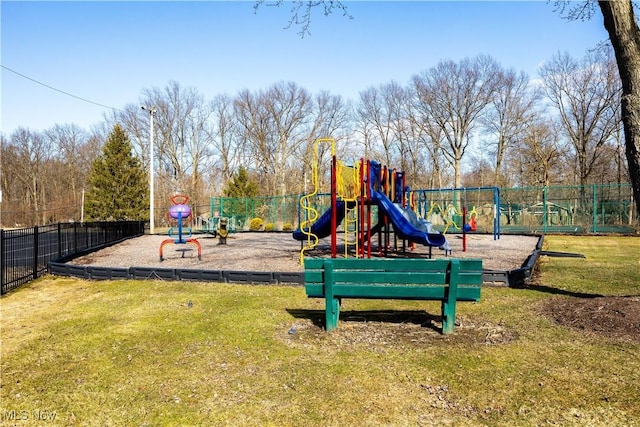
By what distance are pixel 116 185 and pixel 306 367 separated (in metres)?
35.2

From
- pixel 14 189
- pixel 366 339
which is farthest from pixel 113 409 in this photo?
pixel 14 189

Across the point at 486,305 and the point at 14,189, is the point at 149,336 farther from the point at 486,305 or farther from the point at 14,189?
the point at 14,189

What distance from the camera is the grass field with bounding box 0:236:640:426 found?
3.23 m

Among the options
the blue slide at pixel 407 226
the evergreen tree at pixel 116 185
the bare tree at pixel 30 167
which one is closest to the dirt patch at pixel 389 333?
the blue slide at pixel 407 226

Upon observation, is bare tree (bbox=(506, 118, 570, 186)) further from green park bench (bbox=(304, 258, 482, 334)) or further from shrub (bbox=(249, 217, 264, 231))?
green park bench (bbox=(304, 258, 482, 334))

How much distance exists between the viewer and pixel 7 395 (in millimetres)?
3660

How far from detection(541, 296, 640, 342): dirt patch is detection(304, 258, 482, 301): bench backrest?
1.44 metres

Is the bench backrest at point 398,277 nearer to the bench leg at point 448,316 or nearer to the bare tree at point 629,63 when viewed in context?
the bench leg at point 448,316

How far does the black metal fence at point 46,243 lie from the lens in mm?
8922

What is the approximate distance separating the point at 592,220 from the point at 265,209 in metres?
21.8

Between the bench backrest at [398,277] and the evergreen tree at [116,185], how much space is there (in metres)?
34.1

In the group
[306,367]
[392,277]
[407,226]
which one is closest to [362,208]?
[407,226]

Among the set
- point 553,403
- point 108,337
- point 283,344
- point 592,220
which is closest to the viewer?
point 553,403


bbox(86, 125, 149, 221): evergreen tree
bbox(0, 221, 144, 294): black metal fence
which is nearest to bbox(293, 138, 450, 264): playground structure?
bbox(0, 221, 144, 294): black metal fence
